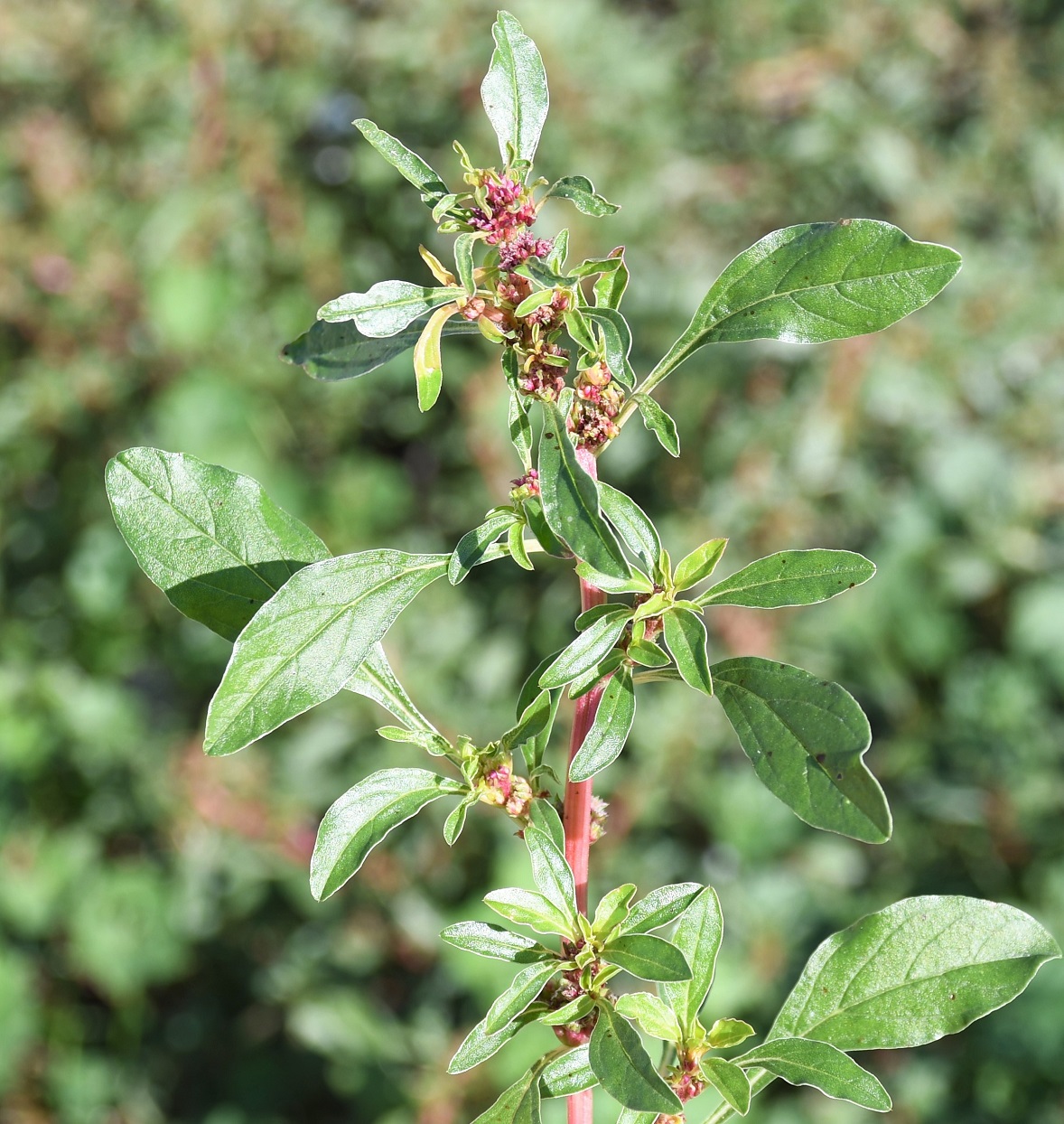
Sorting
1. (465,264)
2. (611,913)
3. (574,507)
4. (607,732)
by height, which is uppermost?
(465,264)

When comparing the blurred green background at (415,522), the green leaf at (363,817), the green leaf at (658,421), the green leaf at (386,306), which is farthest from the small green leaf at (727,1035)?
the blurred green background at (415,522)

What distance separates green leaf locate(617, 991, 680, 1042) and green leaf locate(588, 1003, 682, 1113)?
4cm

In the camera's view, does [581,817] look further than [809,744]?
Yes

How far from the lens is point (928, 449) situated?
7.91ft

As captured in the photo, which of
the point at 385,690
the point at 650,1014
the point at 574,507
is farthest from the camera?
the point at 385,690

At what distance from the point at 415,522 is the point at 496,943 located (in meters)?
1.82

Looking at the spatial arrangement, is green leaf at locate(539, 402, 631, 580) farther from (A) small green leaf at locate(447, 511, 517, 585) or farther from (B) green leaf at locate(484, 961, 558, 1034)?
(B) green leaf at locate(484, 961, 558, 1034)

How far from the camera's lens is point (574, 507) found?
567mm

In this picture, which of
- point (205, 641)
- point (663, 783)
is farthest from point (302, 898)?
point (663, 783)

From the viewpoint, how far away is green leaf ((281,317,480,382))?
0.72 metres

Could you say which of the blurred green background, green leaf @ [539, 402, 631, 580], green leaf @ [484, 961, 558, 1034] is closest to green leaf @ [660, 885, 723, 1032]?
green leaf @ [484, 961, 558, 1034]

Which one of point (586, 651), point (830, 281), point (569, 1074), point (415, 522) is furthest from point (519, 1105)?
point (415, 522)

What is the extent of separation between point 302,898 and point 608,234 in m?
1.46

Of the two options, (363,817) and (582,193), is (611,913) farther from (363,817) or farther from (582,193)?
(582,193)
